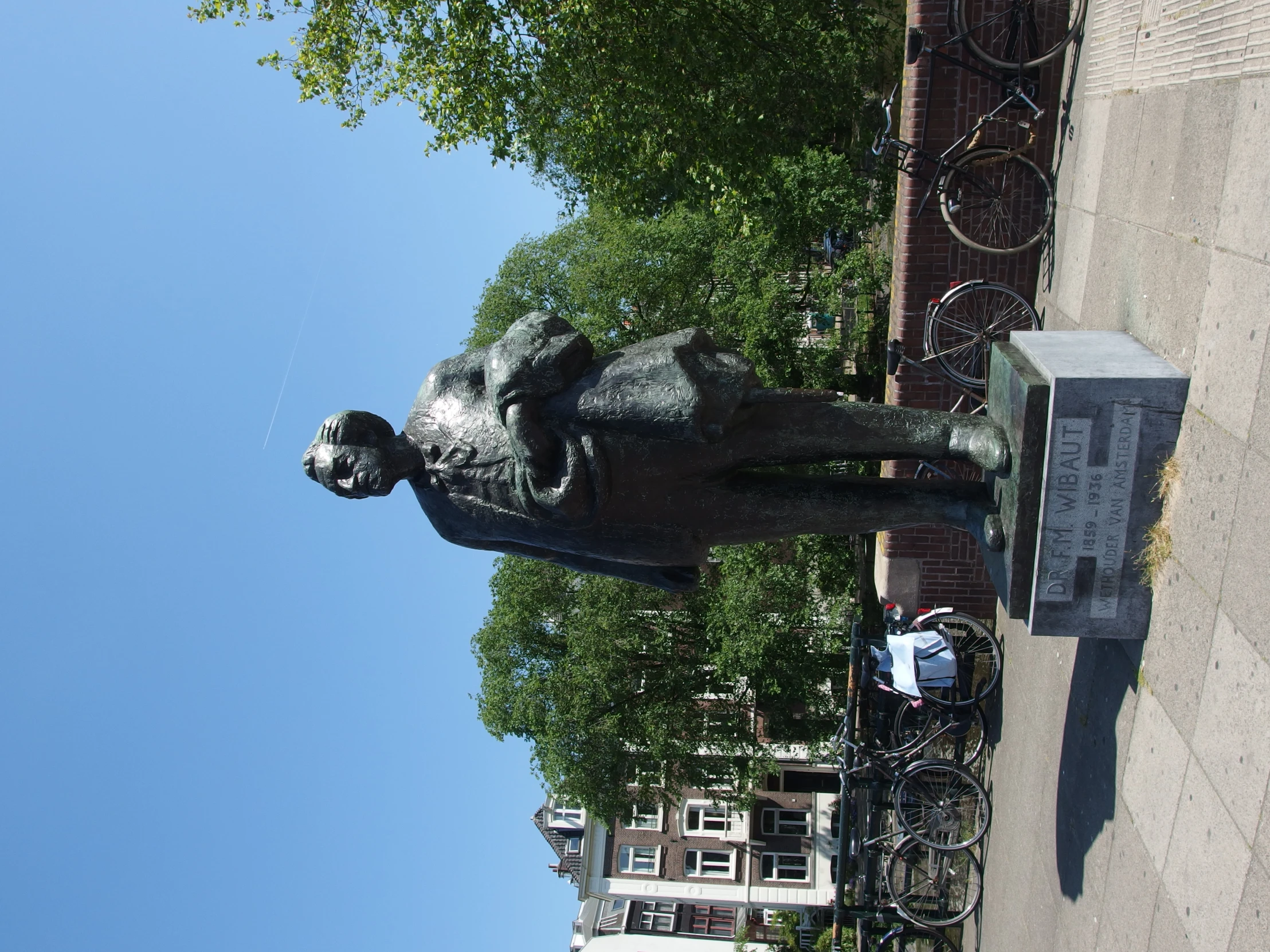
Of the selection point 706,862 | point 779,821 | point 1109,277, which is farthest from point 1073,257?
point 706,862

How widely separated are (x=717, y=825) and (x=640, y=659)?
11959 millimetres

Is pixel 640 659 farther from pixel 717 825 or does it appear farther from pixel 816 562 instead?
pixel 717 825

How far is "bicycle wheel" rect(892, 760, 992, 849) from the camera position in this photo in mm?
9695

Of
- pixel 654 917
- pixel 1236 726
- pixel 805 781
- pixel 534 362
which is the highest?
pixel 534 362

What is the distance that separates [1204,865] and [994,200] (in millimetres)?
7569

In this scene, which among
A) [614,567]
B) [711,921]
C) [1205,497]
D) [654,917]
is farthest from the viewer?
[654,917]

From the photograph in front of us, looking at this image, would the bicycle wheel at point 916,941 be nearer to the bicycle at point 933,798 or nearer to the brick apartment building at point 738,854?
the bicycle at point 933,798

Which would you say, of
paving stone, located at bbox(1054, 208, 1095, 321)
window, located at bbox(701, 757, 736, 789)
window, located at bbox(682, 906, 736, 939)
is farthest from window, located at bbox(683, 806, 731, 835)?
paving stone, located at bbox(1054, 208, 1095, 321)

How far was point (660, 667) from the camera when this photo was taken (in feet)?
73.0

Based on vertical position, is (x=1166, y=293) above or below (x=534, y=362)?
above

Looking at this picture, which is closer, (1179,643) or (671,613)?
(1179,643)

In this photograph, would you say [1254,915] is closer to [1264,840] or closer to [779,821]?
[1264,840]

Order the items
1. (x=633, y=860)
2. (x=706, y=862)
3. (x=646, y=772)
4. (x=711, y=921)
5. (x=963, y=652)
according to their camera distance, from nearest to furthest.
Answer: (x=963, y=652) → (x=646, y=772) → (x=706, y=862) → (x=633, y=860) → (x=711, y=921)

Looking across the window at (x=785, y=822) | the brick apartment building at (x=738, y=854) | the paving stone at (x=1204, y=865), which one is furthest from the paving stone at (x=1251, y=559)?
the window at (x=785, y=822)
